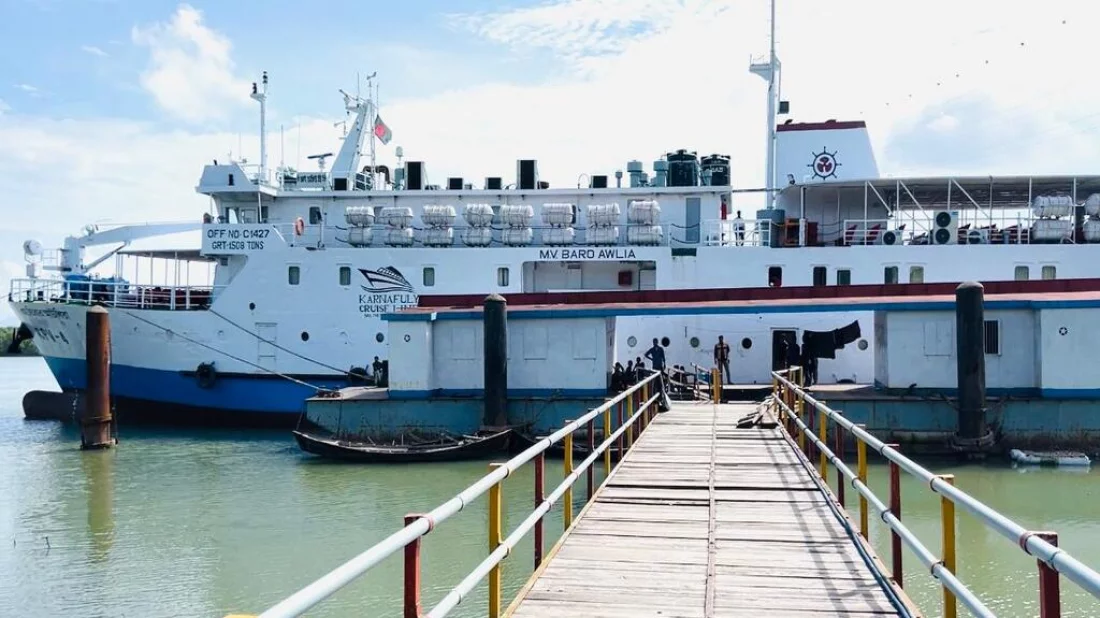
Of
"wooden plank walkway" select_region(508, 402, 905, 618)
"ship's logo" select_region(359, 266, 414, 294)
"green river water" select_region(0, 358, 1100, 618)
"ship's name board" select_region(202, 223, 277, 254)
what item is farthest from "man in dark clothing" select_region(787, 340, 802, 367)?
"ship's name board" select_region(202, 223, 277, 254)

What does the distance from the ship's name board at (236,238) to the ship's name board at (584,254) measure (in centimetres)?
852

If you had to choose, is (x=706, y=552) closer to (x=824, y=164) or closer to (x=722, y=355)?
(x=722, y=355)

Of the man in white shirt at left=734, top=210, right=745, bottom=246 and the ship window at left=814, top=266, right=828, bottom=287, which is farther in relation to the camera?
the man in white shirt at left=734, top=210, right=745, bottom=246

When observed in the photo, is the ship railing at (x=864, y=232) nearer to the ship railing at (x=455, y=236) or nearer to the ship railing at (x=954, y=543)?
the ship railing at (x=455, y=236)

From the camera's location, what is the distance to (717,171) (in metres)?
29.9

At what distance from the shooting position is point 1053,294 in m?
21.3

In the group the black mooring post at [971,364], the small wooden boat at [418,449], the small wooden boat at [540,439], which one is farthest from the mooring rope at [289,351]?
the black mooring post at [971,364]

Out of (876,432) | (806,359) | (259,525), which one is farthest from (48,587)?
(806,359)

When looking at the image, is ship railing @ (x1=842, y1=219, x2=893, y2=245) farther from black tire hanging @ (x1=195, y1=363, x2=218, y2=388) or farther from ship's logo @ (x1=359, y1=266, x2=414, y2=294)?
black tire hanging @ (x1=195, y1=363, x2=218, y2=388)

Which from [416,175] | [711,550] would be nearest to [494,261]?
[416,175]

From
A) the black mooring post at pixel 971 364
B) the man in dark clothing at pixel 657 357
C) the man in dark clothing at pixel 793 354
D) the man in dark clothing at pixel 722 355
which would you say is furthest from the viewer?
the man in dark clothing at pixel 793 354

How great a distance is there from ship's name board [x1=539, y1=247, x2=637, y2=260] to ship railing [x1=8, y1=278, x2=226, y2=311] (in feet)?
34.2

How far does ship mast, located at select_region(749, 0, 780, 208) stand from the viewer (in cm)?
3127

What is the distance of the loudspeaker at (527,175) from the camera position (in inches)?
1177
